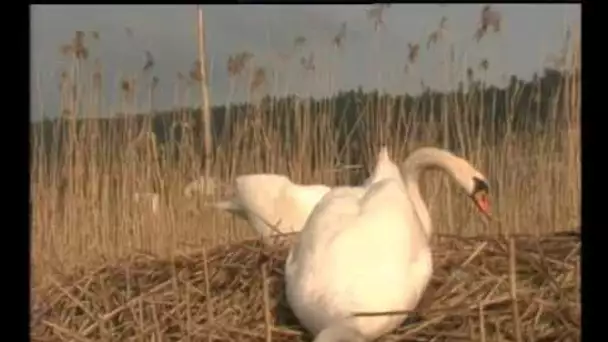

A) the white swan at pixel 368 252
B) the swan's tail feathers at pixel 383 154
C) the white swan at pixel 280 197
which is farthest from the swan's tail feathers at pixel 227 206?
the swan's tail feathers at pixel 383 154

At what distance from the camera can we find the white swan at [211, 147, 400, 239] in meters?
1.81

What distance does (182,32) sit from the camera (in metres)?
1.81

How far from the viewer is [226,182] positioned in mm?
1823

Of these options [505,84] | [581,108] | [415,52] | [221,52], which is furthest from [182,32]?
[581,108]

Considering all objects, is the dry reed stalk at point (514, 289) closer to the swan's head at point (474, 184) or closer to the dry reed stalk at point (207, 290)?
the swan's head at point (474, 184)

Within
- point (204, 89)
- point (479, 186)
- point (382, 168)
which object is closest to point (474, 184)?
point (479, 186)

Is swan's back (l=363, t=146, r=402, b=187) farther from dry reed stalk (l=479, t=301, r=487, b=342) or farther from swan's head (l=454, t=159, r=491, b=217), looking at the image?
dry reed stalk (l=479, t=301, r=487, b=342)

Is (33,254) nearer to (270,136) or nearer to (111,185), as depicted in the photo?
(111,185)

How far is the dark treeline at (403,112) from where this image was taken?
1.82 meters

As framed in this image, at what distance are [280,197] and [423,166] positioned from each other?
226mm

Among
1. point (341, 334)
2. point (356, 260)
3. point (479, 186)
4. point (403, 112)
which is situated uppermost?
point (403, 112)

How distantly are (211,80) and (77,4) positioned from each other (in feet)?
0.77

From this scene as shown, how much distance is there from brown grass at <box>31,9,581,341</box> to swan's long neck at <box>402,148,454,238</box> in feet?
0.05

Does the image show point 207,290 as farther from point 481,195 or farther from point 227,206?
point 481,195
